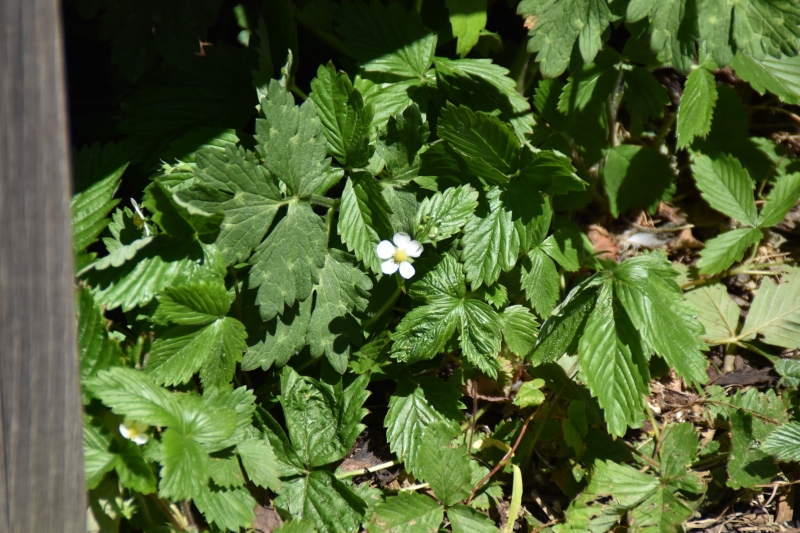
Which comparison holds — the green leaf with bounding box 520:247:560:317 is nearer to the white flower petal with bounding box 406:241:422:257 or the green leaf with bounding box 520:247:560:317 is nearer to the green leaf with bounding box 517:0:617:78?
the white flower petal with bounding box 406:241:422:257

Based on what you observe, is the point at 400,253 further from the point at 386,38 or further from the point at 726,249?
the point at 726,249

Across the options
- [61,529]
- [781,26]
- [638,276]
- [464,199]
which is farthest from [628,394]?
[61,529]

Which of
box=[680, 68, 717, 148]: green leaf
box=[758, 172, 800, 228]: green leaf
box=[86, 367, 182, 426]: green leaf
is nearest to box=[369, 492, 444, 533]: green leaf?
box=[86, 367, 182, 426]: green leaf

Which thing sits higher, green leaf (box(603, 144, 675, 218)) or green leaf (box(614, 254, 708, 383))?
green leaf (box(603, 144, 675, 218))

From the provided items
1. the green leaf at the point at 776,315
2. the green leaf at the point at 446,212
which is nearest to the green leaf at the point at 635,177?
the green leaf at the point at 776,315

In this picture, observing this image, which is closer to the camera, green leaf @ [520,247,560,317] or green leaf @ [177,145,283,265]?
green leaf @ [177,145,283,265]

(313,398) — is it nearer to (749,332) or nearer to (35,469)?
(35,469)
